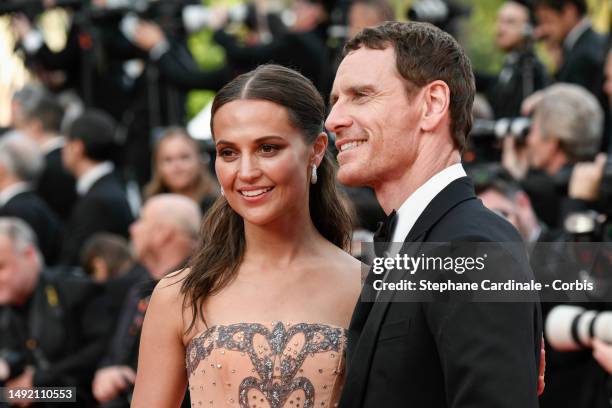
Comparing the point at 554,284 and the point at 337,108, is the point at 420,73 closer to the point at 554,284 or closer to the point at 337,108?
the point at 337,108

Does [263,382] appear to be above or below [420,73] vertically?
below

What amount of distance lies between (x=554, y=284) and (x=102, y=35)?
5.26 meters

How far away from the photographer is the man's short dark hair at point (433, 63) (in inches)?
106

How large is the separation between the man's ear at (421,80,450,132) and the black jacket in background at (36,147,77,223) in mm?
5965

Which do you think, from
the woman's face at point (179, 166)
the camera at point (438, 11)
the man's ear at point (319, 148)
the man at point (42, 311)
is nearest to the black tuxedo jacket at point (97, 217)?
the woman's face at point (179, 166)

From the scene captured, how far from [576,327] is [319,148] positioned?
3.96 feet

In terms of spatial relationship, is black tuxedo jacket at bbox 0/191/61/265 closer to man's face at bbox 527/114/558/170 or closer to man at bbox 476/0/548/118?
man at bbox 476/0/548/118

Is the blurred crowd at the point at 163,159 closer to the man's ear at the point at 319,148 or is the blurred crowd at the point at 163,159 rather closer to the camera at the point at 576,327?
the camera at the point at 576,327

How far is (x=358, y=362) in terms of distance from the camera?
2543 millimetres

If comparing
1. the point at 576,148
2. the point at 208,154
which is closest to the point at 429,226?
the point at 576,148

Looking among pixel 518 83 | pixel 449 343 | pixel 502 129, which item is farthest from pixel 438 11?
pixel 449 343

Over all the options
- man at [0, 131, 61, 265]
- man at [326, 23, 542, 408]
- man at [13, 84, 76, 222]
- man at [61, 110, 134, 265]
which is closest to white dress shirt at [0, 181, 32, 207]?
man at [0, 131, 61, 265]

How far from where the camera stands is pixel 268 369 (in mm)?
3117

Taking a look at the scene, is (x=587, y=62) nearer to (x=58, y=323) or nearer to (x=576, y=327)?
(x=576, y=327)
